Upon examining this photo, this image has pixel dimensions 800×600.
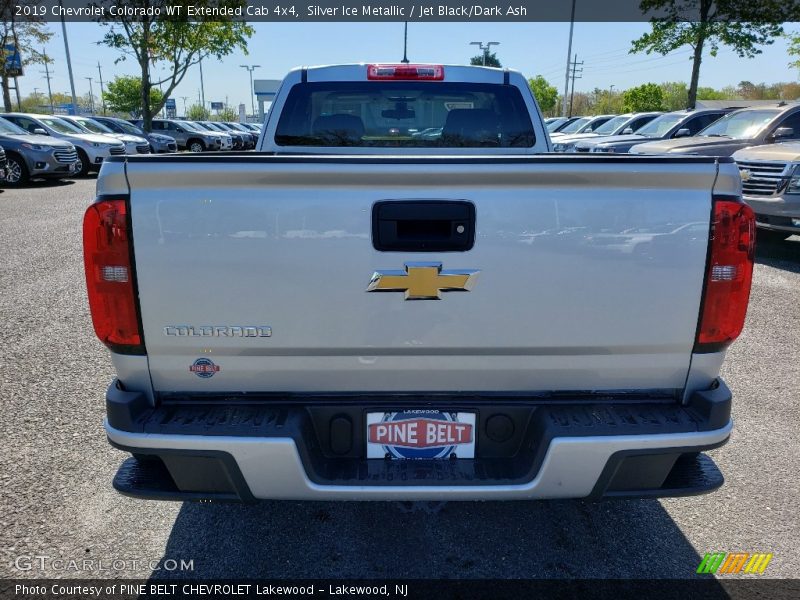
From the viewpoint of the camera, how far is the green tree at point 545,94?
105m

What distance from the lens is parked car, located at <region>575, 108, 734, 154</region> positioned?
1394cm

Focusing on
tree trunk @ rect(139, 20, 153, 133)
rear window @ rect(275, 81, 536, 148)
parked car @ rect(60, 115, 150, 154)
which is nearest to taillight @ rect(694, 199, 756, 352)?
rear window @ rect(275, 81, 536, 148)

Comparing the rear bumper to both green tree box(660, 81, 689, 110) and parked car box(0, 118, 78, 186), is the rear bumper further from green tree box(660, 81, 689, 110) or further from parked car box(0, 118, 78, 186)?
green tree box(660, 81, 689, 110)

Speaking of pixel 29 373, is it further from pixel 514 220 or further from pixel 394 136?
pixel 514 220

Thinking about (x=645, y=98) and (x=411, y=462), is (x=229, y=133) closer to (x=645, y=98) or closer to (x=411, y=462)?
(x=411, y=462)

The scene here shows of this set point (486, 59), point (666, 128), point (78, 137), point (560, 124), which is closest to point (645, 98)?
point (486, 59)

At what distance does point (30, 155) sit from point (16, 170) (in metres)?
0.64

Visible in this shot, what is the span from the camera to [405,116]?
3906mm

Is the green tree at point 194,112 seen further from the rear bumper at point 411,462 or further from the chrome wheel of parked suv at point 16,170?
the rear bumper at point 411,462

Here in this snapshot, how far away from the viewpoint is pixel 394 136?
12.7 ft

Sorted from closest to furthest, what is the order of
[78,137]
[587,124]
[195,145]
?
[78,137] < [587,124] < [195,145]

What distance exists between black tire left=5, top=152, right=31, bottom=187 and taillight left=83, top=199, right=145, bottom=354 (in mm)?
15491

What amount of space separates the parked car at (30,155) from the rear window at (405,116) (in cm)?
1386

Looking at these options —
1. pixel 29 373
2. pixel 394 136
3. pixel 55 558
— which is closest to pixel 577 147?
pixel 394 136
